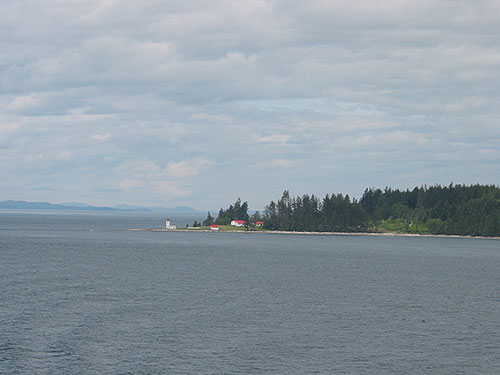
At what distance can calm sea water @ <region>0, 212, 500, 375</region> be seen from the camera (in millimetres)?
52906

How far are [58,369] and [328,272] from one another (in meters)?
85.4

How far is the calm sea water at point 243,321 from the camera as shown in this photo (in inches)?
2083

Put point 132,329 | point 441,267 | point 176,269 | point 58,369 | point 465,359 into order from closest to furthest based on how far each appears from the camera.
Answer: point 58,369, point 465,359, point 132,329, point 176,269, point 441,267

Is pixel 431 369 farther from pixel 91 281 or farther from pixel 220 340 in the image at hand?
pixel 91 281

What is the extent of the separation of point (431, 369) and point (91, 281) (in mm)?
67361

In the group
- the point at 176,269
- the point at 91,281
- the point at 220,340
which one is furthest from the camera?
the point at 176,269

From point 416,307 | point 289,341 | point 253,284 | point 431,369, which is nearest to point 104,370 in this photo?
point 289,341

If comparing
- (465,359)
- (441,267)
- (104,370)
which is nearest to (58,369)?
(104,370)

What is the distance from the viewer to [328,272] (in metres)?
128

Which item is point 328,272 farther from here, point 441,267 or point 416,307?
point 416,307

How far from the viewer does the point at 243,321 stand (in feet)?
229

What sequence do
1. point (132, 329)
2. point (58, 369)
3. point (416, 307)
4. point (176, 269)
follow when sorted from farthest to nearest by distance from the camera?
point (176, 269) < point (416, 307) < point (132, 329) < point (58, 369)

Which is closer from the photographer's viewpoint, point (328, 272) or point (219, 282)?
point (219, 282)

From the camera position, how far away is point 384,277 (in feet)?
395
